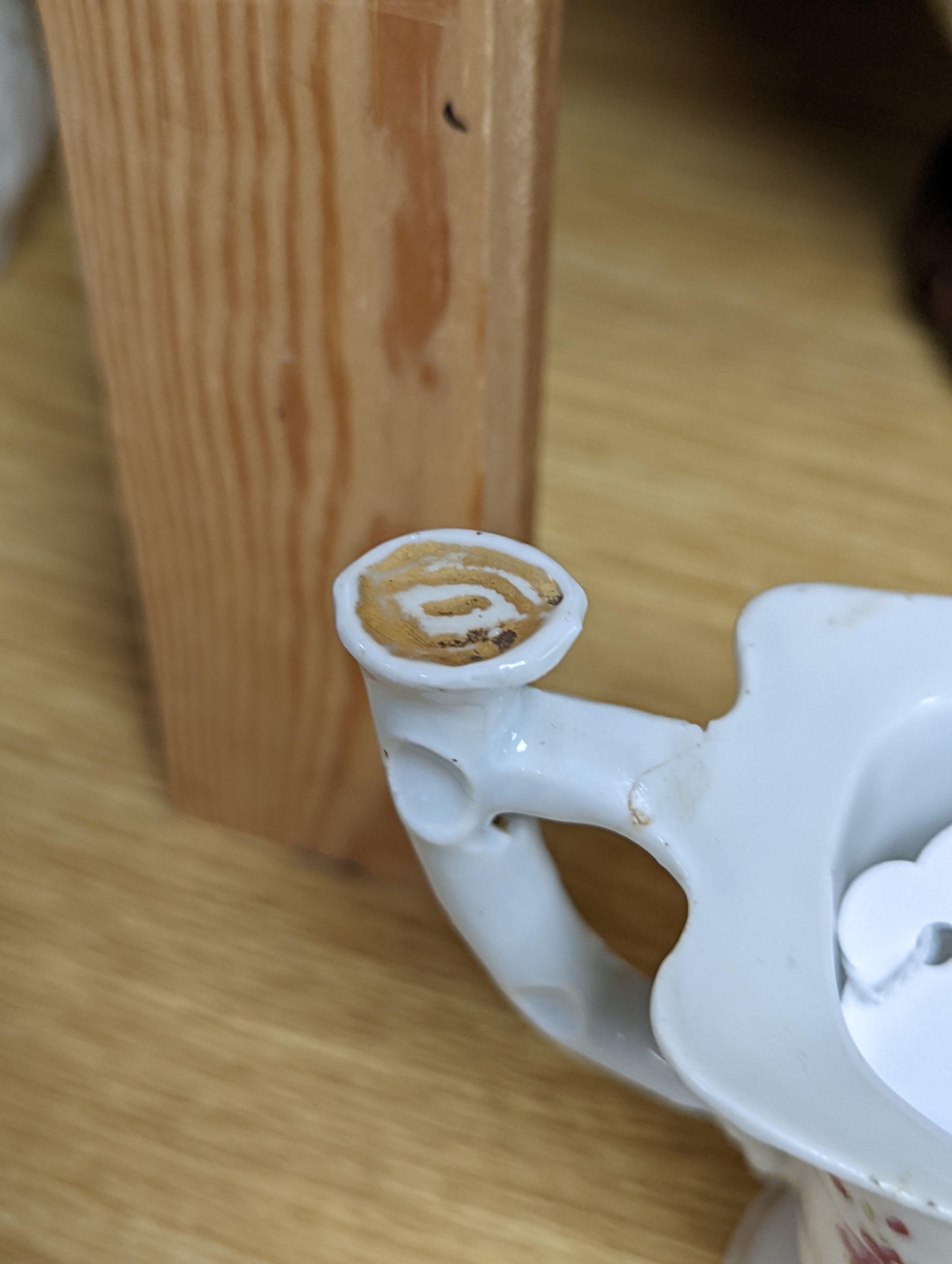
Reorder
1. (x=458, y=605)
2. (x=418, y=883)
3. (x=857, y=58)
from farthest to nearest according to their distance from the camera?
(x=857, y=58) → (x=418, y=883) → (x=458, y=605)

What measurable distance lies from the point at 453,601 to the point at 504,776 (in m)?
0.06

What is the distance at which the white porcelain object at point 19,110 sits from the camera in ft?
3.10

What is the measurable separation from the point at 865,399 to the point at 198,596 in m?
0.59

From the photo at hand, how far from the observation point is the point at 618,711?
391 millimetres

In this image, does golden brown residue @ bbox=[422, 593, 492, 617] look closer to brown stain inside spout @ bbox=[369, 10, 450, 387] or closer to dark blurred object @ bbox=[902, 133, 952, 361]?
brown stain inside spout @ bbox=[369, 10, 450, 387]

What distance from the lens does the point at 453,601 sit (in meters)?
0.36

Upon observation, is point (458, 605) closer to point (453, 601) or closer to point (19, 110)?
point (453, 601)

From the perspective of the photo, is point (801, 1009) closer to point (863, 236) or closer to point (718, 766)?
point (718, 766)

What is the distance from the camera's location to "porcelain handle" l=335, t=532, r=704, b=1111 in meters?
0.36

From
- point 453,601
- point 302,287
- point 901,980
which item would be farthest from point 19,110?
point 901,980

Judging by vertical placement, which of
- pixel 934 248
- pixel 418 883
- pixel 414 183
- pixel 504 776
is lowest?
pixel 418 883

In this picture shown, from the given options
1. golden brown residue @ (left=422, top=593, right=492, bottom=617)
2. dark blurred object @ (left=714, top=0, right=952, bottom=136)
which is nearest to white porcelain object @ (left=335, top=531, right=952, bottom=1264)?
golden brown residue @ (left=422, top=593, right=492, bottom=617)

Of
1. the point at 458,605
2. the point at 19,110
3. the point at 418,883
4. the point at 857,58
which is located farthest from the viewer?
the point at 857,58

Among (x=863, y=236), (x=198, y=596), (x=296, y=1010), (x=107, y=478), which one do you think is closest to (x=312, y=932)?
(x=296, y=1010)
